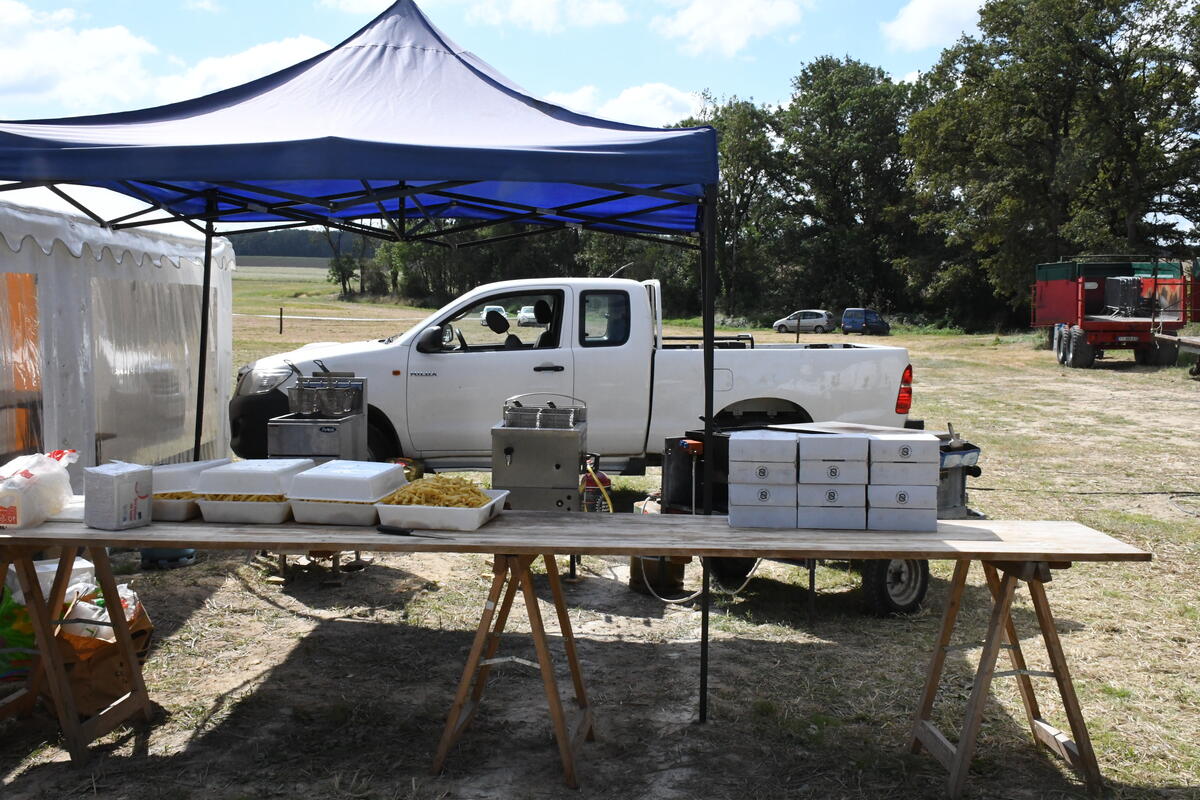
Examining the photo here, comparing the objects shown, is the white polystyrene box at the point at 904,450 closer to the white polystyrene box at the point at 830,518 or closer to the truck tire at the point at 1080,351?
the white polystyrene box at the point at 830,518

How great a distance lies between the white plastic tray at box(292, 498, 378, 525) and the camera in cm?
405

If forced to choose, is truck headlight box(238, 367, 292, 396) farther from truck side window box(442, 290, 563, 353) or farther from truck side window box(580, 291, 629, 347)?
truck side window box(580, 291, 629, 347)

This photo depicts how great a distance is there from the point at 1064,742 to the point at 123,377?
6848 millimetres

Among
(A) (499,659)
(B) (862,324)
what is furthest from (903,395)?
(B) (862,324)

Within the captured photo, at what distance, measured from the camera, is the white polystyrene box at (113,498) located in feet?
12.7

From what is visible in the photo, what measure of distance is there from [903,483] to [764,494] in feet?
1.81

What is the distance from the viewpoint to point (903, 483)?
402 centimetres

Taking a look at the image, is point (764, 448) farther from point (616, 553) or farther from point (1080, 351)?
point (1080, 351)

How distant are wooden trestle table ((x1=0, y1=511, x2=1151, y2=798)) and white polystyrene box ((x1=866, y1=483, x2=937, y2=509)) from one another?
12 cm

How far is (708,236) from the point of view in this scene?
4.40m

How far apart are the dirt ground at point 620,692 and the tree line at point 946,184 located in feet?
88.8

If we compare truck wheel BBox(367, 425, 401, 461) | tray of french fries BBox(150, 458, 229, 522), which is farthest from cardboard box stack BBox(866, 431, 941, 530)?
truck wheel BBox(367, 425, 401, 461)

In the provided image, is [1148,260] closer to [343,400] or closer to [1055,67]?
[1055,67]

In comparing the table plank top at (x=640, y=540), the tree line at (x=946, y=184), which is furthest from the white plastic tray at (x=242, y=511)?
the tree line at (x=946, y=184)
